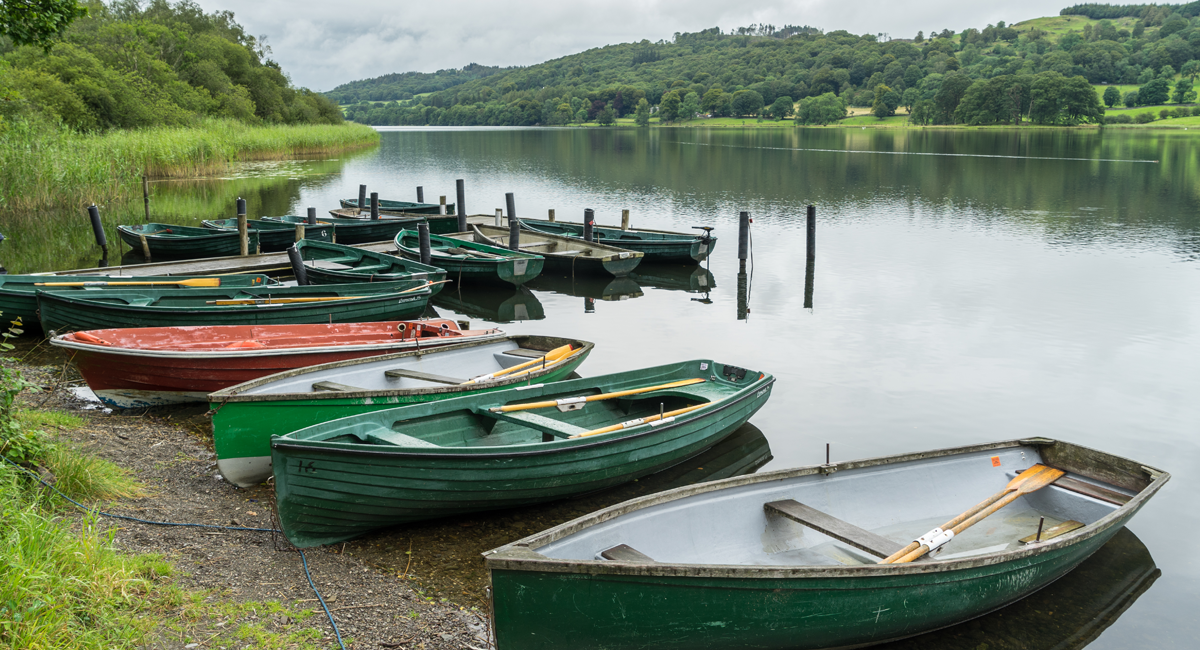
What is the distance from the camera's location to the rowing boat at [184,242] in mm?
22578

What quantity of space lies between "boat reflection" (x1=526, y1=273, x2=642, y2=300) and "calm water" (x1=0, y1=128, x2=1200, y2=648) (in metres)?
0.13

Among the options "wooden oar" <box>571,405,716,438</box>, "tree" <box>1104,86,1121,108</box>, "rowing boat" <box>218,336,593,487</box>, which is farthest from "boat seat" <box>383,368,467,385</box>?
"tree" <box>1104,86,1121,108</box>

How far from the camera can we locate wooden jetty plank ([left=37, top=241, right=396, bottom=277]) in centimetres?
1681

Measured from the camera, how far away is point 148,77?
198 feet

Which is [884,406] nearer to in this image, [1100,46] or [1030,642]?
[1030,642]

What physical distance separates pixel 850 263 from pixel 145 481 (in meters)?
21.4

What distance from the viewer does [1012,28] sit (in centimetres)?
17750

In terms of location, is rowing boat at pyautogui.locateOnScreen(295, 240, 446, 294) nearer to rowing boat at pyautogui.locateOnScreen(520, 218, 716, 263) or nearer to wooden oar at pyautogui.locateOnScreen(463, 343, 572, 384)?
wooden oar at pyautogui.locateOnScreen(463, 343, 572, 384)

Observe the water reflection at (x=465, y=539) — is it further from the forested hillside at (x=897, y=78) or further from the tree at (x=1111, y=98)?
the tree at (x=1111, y=98)

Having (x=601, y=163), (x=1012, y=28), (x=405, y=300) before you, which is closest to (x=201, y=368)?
(x=405, y=300)

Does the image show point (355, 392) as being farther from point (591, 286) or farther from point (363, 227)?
point (363, 227)

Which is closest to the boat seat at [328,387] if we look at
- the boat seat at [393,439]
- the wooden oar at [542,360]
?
the wooden oar at [542,360]

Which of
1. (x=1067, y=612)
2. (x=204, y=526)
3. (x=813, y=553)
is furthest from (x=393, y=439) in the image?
(x=1067, y=612)

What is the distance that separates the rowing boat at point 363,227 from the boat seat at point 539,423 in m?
18.1
